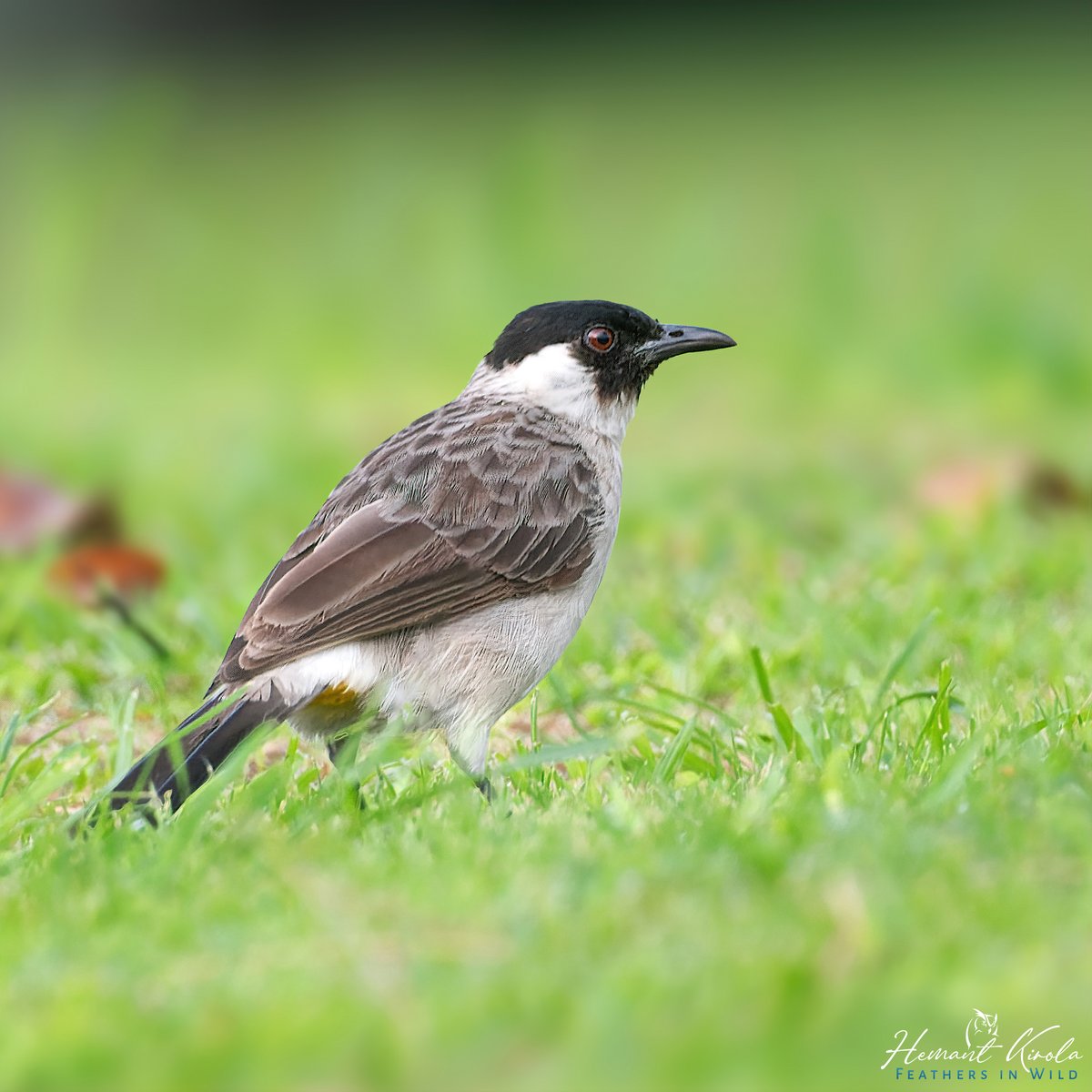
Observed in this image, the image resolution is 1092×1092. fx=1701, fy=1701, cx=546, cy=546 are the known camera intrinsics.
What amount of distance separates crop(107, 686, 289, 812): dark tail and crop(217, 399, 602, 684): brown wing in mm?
105

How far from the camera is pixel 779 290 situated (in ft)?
45.7

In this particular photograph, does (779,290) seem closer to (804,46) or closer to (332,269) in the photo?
(332,269)

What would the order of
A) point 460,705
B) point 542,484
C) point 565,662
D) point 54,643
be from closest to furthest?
point 460,705 → point 542,484 → point 565,662 → point 54,643

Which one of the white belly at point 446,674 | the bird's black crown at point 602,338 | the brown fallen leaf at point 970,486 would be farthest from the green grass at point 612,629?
the bird's black crown at point 602,338

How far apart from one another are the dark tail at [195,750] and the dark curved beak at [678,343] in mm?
1953

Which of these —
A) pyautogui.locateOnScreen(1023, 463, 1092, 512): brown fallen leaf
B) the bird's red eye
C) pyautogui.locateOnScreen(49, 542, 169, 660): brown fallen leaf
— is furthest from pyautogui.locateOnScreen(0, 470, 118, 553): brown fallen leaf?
pyautogui.locateOnScreen(1023, 463, 1092, 512): brown fallen leaf

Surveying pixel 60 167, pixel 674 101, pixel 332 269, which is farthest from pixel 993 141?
pixel 60 167

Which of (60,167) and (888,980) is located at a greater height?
(60,167)

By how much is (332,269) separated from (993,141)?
24.6 ft

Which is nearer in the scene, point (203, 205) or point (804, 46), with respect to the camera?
point (203, 205)

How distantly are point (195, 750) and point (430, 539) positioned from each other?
95 centimetres

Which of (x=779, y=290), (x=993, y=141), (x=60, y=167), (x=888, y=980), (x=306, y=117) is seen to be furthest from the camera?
(x=306, y=117)

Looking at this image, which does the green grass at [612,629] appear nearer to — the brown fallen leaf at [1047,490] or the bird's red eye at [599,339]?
the brown fallen leaf at [1047,490]

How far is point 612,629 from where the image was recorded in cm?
643
